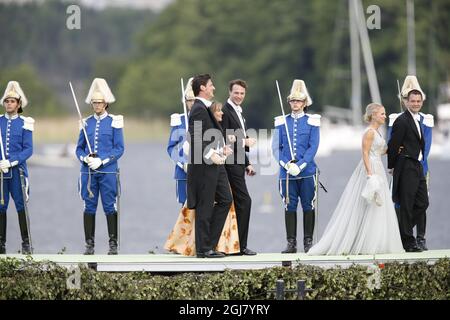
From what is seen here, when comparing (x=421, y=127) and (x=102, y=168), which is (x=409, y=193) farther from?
(x=102, y=168)

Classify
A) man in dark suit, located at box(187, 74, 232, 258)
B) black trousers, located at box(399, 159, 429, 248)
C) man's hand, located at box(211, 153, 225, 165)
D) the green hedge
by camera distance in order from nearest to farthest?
the green hedge < man's hand, located at box(211, 153, 225, 165) < man in dark suit, located at box(187, 74, 232, 258) < black trousers, located at box(399, 159, 429, 248)

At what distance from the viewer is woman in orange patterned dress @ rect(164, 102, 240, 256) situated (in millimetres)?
15359

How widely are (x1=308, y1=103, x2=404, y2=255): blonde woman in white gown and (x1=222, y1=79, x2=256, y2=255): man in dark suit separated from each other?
826 millimetres

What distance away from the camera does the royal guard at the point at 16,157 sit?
1656 cm

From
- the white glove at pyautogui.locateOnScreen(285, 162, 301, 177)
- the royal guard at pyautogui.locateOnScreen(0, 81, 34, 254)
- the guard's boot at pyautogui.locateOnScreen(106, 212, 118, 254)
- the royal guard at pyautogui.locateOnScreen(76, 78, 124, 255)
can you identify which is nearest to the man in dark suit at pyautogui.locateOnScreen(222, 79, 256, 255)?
the white glove at pyautogui.locateOnScreen(285, 162, 301, 177)

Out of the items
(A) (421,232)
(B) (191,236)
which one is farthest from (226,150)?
(A) (421,232)

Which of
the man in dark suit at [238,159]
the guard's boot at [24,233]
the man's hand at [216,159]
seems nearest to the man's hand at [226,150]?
the man's hand at [216,159]

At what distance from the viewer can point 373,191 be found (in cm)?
1565

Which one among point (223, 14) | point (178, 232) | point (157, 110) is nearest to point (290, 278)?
point (178, 232)

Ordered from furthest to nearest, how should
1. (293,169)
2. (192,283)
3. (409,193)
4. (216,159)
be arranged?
(293,169) < (409,193) < (216,159) < (192,283)

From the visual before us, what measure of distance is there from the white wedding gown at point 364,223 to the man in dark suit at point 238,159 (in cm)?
83

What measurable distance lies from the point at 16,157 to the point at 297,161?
3.23 m

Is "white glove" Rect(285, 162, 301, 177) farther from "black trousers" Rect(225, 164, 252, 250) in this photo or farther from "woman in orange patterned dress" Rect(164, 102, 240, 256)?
"woman in orange patterned dress" Rect(164, 102, 240, 256)

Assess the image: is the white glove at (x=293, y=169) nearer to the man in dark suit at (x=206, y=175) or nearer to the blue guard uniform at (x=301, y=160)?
the blue guard uniform at (x=301, y=160)
